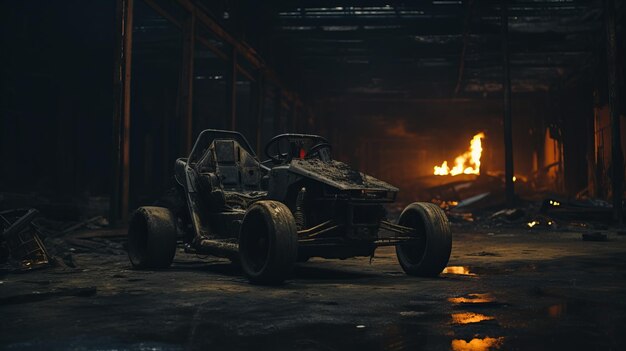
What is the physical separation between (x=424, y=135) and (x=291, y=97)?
52.4ft

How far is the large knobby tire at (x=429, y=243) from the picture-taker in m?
6.31

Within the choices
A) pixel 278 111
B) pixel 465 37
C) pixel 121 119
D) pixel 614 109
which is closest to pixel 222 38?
pixel 121 119

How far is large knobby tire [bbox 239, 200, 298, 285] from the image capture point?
5590 mm

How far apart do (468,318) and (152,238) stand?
13.4 feet

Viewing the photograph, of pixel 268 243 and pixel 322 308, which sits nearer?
pixel 322 308

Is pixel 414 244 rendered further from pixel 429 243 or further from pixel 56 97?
pixel 56 97

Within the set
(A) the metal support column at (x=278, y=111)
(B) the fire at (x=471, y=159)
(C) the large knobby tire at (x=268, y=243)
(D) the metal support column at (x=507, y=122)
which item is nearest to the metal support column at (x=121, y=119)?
(C) the large knobby tire at (x=268, y=243)

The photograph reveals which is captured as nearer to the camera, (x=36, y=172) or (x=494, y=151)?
(x=36, y=172)

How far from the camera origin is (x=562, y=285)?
5.67 metres

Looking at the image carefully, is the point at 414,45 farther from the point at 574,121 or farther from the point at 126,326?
the point at 126,326

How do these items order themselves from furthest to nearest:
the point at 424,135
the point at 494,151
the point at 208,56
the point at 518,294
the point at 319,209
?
1. the point at 424,135
2. the point at 494,151
3. the point at 208,56
4. the point at 319,209
5. the point at 518,294

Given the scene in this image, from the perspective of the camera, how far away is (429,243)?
6312 mm

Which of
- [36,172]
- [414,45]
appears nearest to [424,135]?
[414,45]

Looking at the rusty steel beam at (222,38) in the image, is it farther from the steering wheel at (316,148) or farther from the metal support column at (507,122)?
the metal support column at (507,122)
